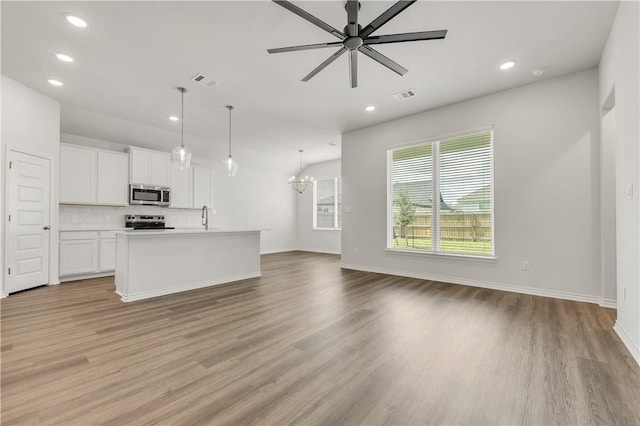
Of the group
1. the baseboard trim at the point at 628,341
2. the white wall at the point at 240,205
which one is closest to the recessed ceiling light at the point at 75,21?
the white wall at the point at 240,205

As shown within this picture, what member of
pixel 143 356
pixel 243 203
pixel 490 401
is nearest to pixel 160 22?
pixel 143 356

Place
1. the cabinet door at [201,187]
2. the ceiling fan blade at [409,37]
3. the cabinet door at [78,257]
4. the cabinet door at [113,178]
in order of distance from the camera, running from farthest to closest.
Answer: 1. the cabinet door at [201,187]
2. the cabinet door at [113,178]
3. the cabinet door at [78,257]
4. the ceiling fan blade at [409,37]

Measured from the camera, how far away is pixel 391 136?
5.54 meters

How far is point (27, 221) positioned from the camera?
4164 millimetres

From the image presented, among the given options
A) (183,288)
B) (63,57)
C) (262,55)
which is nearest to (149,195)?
(183,288)

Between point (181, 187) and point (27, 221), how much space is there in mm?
2874

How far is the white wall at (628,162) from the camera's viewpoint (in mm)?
2166

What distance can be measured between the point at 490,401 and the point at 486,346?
82 centimetres

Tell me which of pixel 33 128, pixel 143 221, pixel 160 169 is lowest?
pixel 143 221

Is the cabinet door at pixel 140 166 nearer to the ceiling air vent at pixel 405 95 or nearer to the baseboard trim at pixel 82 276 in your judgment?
the baseboard trim at pixel 82 276

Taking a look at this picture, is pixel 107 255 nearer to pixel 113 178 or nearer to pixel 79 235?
pixel 79 235

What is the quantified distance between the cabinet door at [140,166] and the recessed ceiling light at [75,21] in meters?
3.43

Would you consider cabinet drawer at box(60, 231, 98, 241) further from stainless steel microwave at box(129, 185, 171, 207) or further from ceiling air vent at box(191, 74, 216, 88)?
ceiling air vent at box(191, 74, 216, 88)

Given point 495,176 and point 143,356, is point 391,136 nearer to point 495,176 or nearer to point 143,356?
point 495,176
